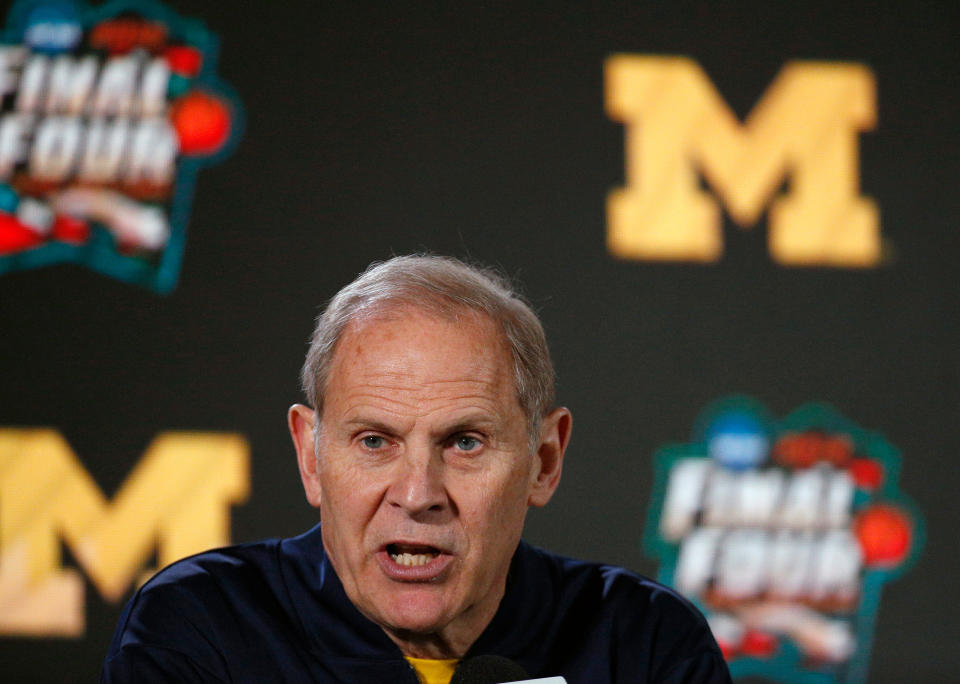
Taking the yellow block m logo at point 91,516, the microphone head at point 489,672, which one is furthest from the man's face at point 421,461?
the yellow block m logo at point 91,516

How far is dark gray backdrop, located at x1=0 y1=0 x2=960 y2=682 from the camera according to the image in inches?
141

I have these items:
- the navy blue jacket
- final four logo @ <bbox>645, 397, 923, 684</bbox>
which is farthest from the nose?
final four logo @ <bbox>645, 397, 923, 684</bbox>

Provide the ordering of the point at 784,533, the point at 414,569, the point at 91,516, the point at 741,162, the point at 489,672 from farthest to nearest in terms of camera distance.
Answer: the point at 741,162, the point at 784,533, the point at 91,516, the point at 414,569, the point at 489,672

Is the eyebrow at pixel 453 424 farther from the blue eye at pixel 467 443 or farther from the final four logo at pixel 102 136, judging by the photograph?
the final four logo at pixel 102 136

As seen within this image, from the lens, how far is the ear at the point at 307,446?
4.99ft

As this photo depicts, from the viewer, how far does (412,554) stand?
141cm

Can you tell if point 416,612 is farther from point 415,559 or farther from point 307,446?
point 307,446

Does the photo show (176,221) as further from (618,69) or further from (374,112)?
(618,69)

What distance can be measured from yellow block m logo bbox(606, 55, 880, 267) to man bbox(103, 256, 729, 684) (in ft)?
7.27

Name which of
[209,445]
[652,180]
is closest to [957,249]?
[652,180]

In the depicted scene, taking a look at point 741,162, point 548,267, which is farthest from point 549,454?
point 741,162

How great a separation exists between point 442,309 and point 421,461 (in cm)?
18

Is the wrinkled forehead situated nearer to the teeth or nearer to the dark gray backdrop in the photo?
the teeth

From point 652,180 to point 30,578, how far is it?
219 centimetres
